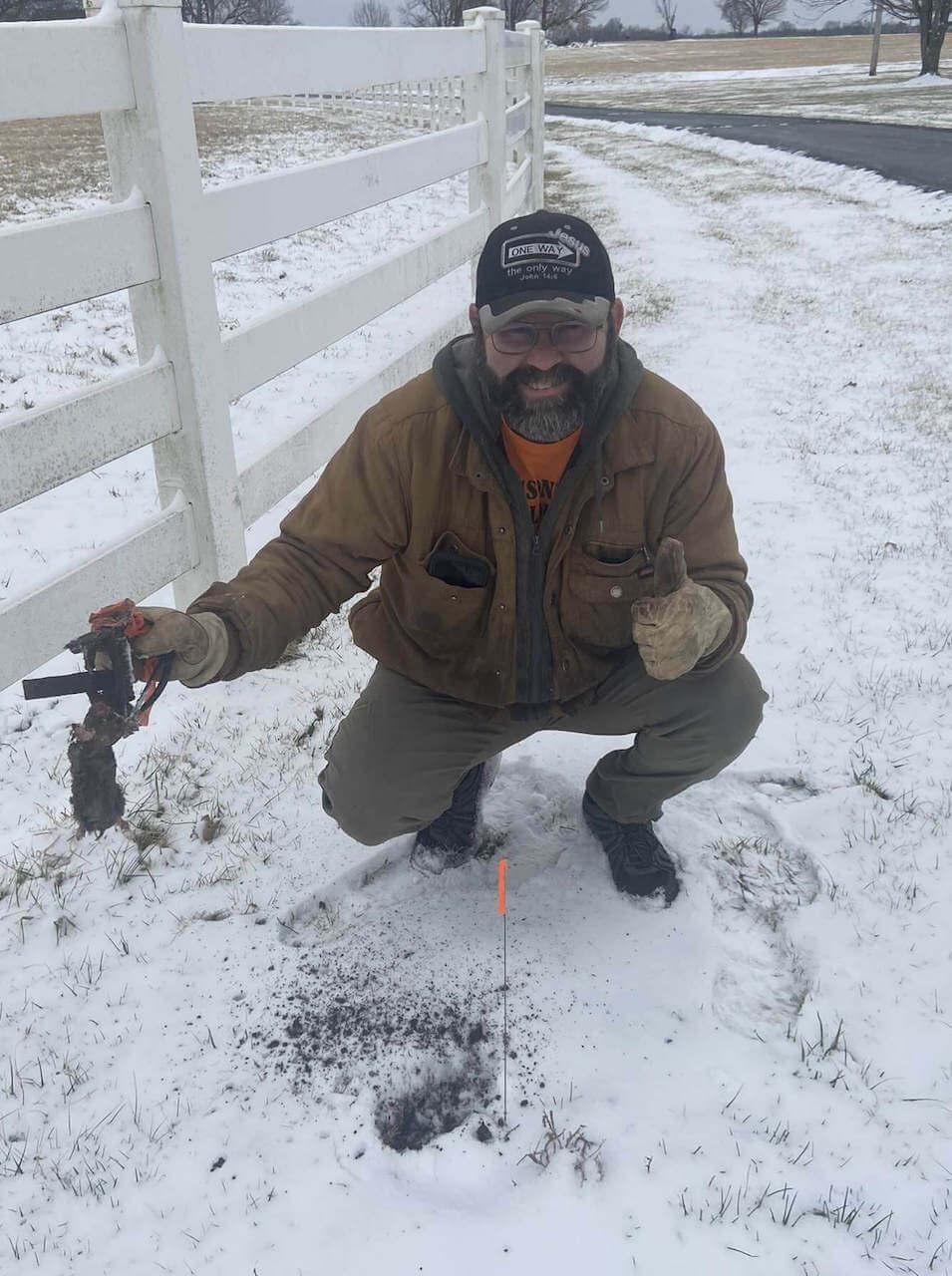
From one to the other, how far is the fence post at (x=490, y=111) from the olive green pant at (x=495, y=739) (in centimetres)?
544

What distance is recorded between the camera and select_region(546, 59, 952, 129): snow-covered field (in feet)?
96.1

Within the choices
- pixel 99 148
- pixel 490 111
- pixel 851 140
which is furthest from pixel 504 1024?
pixel 851 140

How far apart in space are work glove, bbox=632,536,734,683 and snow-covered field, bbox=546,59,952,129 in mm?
26043

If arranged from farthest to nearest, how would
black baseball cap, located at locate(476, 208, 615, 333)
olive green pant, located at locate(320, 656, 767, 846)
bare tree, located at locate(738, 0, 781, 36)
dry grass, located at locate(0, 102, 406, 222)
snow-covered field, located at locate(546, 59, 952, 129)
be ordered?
bare tree, located at locate(738, 0, 781, 36)
snow-covered field, located at locate(546, 59, 952, 129)
dry grass, located at locate(0, 102, 406, 222)
olive green pant, located at locate(320, 656, 767, 846)
black baseball cap, located at locate(476, 208, 615, 333)

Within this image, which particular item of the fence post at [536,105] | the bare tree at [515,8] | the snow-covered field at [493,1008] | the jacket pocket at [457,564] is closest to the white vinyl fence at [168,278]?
the snow-covered field at [493,1008]

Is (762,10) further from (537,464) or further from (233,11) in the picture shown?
(537,464)

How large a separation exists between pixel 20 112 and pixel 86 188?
9538 mm

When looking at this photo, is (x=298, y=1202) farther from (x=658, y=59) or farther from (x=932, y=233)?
(x=658, y=59)

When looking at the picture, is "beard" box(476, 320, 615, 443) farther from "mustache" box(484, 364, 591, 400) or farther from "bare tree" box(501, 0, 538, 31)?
"bare tree" box(501, 0, 538, 31)

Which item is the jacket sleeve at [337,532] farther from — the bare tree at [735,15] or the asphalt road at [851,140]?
the bare tree at [735,15]

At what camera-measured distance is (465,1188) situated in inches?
74.7

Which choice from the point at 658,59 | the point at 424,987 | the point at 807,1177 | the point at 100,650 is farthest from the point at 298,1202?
the point at 658,59

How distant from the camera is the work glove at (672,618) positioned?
2.16 metres

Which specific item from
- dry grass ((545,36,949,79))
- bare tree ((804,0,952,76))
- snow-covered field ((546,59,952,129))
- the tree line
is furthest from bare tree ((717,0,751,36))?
bare tree ((804,0,952,76))
